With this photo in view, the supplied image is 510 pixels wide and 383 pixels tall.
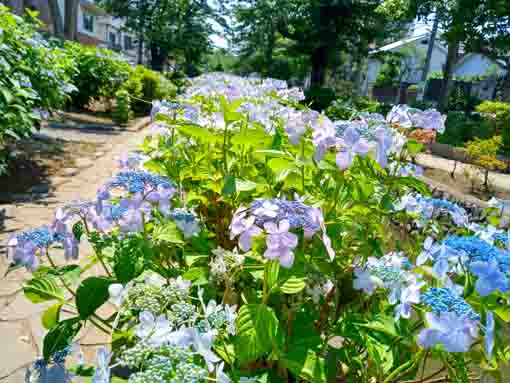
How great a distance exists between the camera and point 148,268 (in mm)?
1110

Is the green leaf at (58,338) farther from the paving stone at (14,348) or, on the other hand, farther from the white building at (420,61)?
the white building at (420,61)

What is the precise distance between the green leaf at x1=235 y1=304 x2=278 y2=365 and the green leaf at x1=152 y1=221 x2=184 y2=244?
0.97 feet

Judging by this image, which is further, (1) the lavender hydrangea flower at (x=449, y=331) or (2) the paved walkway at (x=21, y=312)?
(2) the paved walkway at (x=21, y=312)

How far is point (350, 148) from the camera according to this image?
1.02 m

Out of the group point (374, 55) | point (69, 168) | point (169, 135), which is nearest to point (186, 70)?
point (374, 55)

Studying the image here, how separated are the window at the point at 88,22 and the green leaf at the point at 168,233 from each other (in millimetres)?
35400

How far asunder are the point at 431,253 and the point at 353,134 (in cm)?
33

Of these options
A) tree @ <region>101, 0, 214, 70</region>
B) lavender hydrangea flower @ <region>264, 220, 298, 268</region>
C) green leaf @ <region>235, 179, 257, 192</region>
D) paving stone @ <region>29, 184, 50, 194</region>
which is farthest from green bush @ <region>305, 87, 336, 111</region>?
lavender hydrangea flower @ <region>264, 220, 298, 268</region>

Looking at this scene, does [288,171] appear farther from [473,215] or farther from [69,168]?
[69,168]

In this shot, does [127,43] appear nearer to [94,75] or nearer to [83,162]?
[94,75]

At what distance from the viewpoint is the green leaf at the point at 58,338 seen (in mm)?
954

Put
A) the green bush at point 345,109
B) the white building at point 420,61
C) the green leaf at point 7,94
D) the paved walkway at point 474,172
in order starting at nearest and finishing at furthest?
the green bush at point 345,109, the green leaf at point 7,94, the paved walkway at point 474,172, the white building at point 420,61

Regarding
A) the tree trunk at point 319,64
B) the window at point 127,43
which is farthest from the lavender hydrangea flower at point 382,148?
the window at point 127,43

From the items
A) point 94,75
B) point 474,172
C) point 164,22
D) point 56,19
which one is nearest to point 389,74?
point 164,22
